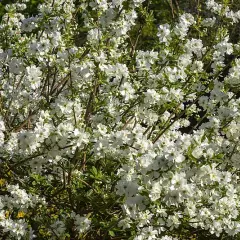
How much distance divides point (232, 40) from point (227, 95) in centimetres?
618

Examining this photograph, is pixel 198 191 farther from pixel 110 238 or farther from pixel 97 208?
pixel 110 238

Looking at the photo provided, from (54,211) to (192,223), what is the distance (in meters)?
1.55

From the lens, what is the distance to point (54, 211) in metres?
4.48

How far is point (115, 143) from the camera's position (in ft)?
10.4

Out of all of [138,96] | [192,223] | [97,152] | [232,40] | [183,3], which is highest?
[183,3]

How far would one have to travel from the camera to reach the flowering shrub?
292 cm

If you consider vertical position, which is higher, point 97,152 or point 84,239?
point 97,152

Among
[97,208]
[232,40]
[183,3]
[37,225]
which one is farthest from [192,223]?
[183,3]

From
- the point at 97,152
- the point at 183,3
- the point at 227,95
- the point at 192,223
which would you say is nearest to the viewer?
the point at 97,152

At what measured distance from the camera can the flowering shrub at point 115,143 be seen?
2924 mm

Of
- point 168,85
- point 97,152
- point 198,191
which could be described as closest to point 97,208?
point 97,152

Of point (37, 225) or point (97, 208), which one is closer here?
point (97, 208)

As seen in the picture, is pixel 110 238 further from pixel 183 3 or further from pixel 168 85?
pixel 183 3

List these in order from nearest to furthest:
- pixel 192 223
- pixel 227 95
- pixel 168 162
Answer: pixel 168 162
pixel 192 223
pixel 227 95
